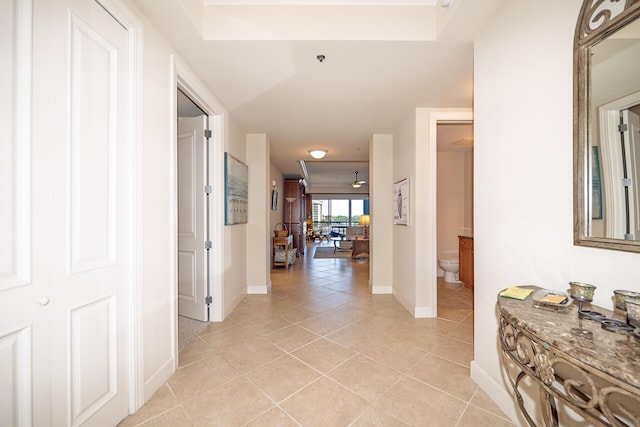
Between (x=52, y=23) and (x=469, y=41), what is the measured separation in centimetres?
248

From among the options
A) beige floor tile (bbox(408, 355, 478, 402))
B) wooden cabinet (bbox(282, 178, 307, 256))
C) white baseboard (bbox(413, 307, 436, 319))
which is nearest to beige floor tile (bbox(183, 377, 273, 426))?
beige floor tile (bbox(408, 355, 478, 402))

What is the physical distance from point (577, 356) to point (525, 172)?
1064 millimetres

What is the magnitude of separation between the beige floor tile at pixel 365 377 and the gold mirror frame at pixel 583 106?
4.88ft

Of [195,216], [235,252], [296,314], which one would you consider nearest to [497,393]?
[296,314]

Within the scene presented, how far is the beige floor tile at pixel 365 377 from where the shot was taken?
5.77 ft

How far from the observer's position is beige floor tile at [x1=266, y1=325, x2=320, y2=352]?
2.40 meters

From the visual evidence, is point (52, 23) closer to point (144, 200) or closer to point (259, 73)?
point (144, 200)

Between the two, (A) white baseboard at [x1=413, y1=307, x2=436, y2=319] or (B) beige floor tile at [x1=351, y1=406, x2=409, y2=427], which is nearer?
(B) beige floor tile at [x1=351, y1=406, x2=409, y2=427]

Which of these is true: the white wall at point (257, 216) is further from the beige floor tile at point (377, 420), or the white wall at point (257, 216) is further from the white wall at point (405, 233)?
the beige floor tile at point (377, 420)

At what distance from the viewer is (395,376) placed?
6.29 ft

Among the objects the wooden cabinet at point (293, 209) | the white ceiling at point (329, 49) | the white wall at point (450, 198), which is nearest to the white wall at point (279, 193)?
the wooden cabinet at point (293, 209)

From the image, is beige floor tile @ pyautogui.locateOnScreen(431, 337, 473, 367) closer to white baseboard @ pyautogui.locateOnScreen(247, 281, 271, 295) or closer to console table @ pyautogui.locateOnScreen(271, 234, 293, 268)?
white baseboard @ pyautogui.locateOnScreen(247, 281, 271, 295)

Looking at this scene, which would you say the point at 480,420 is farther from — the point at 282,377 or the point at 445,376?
the point at 282,377

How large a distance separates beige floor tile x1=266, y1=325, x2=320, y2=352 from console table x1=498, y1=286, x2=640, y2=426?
184cm
